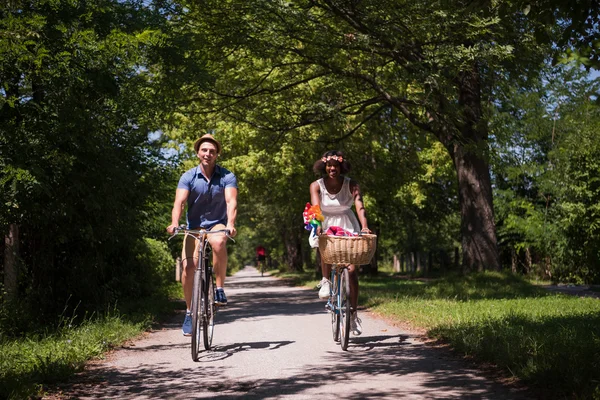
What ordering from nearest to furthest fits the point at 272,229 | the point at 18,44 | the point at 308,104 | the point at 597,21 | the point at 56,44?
the point at 597,21, the point at 18,44, the point at 56,44, the point at 308,104, the point at 272,229

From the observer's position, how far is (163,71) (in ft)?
41.2

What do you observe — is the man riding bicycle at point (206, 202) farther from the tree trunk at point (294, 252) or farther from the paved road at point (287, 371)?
the tree trunk at point (294, 252)

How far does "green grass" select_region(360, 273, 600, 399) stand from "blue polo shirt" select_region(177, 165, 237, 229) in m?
2.83

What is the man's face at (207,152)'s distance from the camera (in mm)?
7711

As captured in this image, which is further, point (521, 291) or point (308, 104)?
point (308, 104)

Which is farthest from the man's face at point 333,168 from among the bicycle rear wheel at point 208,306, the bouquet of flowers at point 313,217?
the bicycle rear wheel at point 208,306

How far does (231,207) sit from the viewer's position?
7539 mm

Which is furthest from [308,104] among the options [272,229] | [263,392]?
[272,229]

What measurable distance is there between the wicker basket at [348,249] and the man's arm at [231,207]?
96 centimetres

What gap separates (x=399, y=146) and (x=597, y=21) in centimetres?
2065

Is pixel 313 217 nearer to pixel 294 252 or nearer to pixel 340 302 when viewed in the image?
pixel 340 302

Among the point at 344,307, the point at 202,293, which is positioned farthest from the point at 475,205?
the point at 202,293

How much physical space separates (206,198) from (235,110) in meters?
10.8

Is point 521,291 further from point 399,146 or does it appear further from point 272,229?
point 272,229
